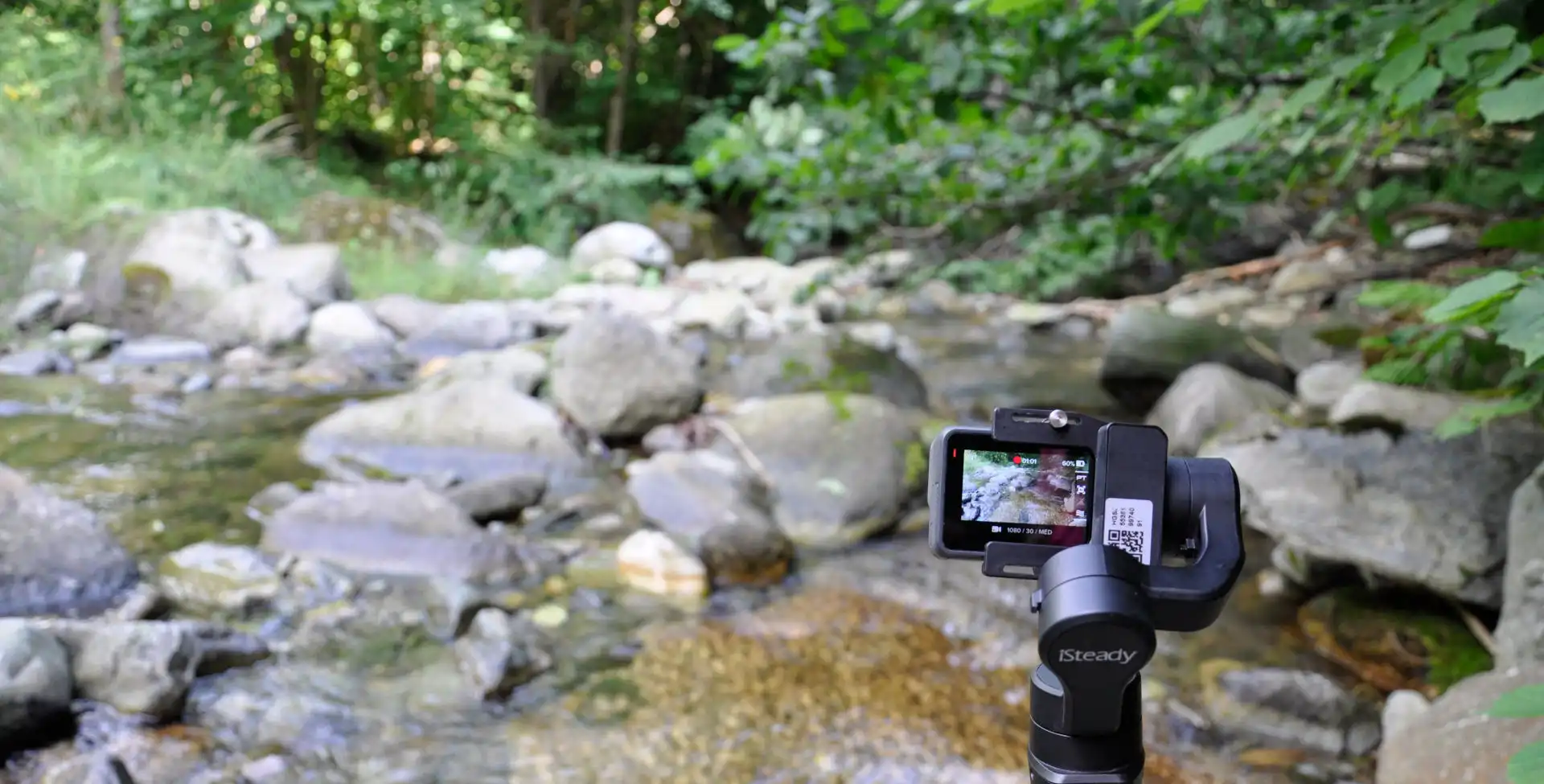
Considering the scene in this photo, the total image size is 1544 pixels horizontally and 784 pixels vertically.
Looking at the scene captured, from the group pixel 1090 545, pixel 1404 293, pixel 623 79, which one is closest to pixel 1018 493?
pixel 1090 545

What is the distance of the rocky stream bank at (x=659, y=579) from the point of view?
234cm

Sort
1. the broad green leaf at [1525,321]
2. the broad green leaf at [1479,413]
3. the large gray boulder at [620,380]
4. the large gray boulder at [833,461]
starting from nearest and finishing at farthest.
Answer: the broad green leaf at [1525,321] < the broad green leaf at [1479,413] < the large gray boulder at [833,461] < the large gray boulder at [620,380]

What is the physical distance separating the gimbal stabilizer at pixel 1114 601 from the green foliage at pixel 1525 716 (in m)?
→ 0.34

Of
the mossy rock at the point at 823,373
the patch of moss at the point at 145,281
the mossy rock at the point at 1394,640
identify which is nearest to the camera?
the mossy rock at the point at 1394,640

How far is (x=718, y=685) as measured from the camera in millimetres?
2742

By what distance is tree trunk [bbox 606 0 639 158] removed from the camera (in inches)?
536

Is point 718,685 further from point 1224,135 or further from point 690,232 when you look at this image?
point 690,232

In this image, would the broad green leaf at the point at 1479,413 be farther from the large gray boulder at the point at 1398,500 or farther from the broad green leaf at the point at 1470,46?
the broad green leaf at the point at 1470,46

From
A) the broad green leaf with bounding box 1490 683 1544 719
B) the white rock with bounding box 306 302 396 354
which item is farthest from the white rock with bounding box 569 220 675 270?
the broad green leaf with bounding box 1490 683 1544 719

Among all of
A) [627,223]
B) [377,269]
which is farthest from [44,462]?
[627,223]

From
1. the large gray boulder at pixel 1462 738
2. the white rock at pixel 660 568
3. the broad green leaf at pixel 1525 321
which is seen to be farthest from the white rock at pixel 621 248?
the broad green leaf at pixel 1525 321

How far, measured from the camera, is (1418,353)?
256cm

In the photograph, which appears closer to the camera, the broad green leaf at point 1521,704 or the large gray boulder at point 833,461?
the broad green leaf at point 1521,704

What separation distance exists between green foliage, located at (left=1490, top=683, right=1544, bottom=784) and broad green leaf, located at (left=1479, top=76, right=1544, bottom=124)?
0.79m
